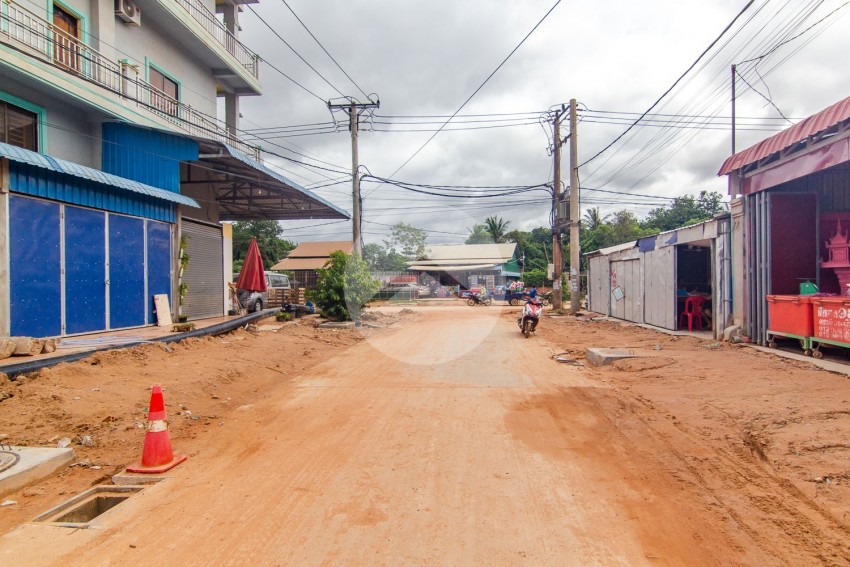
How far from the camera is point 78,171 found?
9477mm

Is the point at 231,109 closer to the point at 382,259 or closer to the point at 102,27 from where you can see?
the point at 102,27

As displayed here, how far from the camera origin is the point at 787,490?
156 inches

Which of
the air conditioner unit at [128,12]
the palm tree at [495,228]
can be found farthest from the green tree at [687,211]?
the air conditioner unit at [128,12]

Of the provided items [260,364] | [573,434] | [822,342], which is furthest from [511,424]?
[822,342]

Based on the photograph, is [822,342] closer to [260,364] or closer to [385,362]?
[385,362]

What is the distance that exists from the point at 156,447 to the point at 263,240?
49.8m

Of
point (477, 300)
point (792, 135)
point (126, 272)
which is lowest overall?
point (477, 300)

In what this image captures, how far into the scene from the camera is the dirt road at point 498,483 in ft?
10.3

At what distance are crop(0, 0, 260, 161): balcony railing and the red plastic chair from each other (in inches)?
554

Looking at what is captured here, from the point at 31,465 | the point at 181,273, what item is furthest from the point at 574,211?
the point at 31,465

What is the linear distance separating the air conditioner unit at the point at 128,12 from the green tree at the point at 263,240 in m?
37.0

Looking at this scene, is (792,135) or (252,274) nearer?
(792,135)

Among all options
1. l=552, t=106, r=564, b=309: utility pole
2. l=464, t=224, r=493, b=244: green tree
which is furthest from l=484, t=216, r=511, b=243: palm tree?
l=552, t=106, r=564, b=309: utility pole

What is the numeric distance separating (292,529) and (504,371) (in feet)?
21.3
